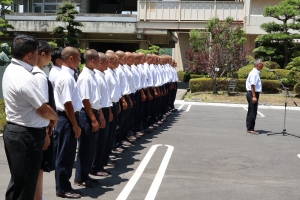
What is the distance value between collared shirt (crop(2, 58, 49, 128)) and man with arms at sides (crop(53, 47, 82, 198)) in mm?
1248

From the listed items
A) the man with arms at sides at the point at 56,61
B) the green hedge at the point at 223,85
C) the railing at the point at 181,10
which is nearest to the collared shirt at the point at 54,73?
the man with arms at sides at the point at 56,61

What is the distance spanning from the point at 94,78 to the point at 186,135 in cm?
532

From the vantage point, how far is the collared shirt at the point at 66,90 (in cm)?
555

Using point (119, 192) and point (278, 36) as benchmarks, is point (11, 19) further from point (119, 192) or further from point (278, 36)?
point (119, 192)

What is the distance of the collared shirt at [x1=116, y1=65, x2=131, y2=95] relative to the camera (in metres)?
8.77

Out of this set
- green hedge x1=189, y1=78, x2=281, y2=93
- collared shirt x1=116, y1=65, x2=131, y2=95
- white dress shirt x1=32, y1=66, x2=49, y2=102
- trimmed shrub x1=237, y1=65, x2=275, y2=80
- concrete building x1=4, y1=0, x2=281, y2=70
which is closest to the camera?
white dress shirt x1=32, y1=66, x2=49, y2=102

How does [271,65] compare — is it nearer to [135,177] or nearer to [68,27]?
[68,27]

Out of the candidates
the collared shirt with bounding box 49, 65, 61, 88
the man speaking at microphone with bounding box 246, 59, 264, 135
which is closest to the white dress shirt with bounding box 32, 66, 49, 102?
the collared shirt with bounding box 49, 65, 61, 88

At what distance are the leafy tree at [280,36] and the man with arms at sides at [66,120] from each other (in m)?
20.5

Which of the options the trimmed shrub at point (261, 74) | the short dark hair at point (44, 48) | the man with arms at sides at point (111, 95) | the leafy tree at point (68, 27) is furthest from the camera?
the leafy tree at point (68, 27)

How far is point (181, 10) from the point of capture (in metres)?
27.7

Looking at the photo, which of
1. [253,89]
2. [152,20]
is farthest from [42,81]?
[152,20]

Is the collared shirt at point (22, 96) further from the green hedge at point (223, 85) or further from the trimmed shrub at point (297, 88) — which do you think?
the trimmed shrub at point (297, 88)

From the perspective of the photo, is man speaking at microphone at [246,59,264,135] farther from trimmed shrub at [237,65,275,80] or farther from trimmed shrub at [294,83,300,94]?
trimmed shrub at [237,65,275,80]
